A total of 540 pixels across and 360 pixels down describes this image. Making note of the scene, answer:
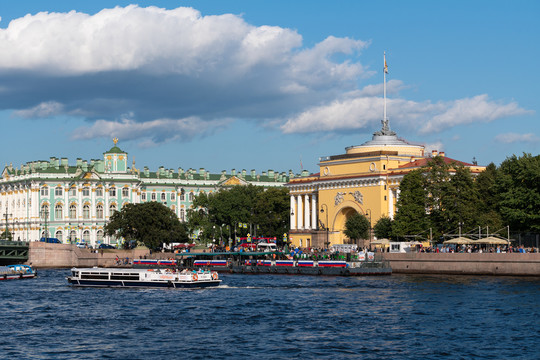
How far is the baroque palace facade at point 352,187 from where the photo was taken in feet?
345

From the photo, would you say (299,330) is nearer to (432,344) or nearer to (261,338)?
(261,338)

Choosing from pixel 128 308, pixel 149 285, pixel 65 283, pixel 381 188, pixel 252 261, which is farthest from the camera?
pixel 381 188

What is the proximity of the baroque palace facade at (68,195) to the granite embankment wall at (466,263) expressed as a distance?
63.6 meters

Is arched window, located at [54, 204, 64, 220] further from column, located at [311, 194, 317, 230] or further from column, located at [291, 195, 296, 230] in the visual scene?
column, located at [311, 194, 317, 230]

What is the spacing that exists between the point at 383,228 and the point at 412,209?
969 cm

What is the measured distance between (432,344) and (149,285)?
31834mm

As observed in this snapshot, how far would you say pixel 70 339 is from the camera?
4166 cm

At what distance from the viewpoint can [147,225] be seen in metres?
114

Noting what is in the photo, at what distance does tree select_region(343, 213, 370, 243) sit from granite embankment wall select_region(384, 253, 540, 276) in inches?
821

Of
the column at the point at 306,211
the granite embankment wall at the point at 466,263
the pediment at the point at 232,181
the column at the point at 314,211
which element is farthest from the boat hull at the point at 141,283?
the pediment at the point at 232,181

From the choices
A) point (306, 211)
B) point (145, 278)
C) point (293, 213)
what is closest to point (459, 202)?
point (145, 278)

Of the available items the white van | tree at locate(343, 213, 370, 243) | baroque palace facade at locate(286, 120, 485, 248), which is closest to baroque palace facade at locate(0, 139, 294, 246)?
baroque palace facade at locate(286, 120, 485, 248)

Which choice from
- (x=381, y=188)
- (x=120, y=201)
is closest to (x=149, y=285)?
(x=381, y=188)

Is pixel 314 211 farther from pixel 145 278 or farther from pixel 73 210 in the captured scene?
pixel 145 278
